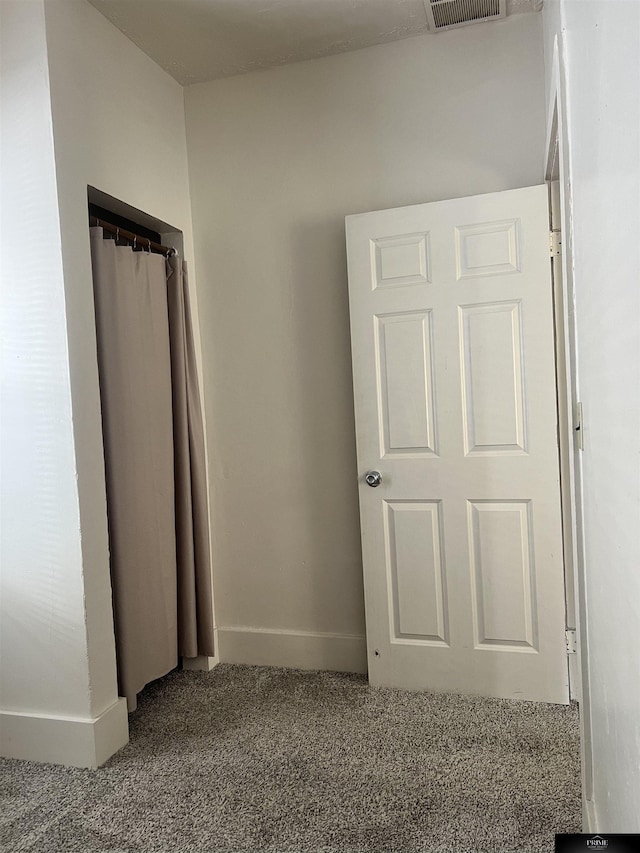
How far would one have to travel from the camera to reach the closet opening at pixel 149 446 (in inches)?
96.8

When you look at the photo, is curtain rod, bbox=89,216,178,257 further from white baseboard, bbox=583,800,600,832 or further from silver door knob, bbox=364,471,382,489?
white baseboard, bbox=583,800,600,832

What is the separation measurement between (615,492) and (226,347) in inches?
89.3

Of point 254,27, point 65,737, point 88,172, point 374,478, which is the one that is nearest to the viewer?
point 65,737

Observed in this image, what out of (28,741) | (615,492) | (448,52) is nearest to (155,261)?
(448,52)

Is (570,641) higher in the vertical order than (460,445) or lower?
lower

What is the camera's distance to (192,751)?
2.28 metres

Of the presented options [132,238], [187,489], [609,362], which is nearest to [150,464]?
[187,489]

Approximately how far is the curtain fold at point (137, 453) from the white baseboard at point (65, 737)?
0.17 metres

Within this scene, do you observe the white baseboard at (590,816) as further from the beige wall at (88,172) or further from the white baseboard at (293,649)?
the beige wall at (88,172)

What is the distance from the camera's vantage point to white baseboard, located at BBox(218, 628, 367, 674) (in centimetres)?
293

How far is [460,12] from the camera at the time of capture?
254 centimetres

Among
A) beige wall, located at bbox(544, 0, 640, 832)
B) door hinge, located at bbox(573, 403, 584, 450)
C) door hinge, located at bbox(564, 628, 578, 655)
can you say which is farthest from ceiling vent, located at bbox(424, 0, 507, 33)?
door hinge, located at bbox(564, 628, 578, 655)

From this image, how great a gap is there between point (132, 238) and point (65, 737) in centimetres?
190

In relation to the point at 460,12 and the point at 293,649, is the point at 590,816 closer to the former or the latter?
the point at 293,649
